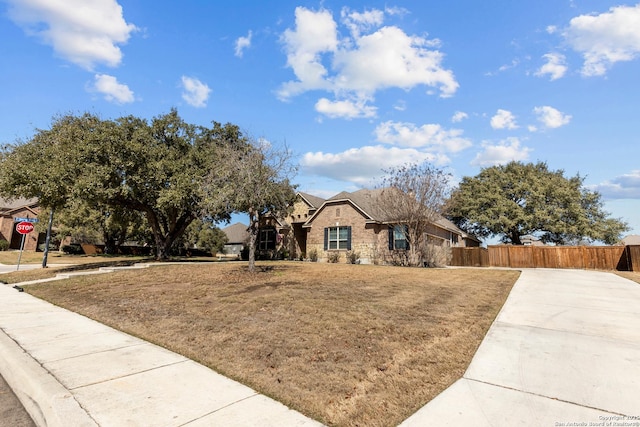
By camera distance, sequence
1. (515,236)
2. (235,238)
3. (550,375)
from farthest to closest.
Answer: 1. (235,238)
2. (515,236)
3. (550,375)

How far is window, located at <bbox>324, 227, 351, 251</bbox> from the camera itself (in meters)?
25.0

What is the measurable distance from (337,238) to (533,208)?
79.7ft

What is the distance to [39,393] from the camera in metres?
3.62

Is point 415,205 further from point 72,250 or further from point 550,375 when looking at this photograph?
point 72,250

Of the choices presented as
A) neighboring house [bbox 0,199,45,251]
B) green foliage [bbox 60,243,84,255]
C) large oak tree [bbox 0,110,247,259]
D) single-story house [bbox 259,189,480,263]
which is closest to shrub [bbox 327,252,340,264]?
single-story house [bbox 259,189,480,263]

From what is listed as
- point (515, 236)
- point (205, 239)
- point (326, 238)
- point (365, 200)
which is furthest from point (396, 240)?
point (205, 239)

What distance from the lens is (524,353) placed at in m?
4.99

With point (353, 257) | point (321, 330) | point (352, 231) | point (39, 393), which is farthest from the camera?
point (352, 231)

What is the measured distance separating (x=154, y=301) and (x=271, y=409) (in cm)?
671

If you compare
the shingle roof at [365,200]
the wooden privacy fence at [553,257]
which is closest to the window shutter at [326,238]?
the shingle roof at [365,200]

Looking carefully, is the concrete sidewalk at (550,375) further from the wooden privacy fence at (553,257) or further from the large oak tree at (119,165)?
the wooden privacy fence at (553,257)

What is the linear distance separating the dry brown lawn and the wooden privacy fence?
14.9 m

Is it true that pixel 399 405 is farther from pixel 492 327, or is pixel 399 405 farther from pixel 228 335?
pixel 492 327

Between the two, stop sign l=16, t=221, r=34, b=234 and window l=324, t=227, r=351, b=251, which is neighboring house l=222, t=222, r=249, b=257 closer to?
window l=324, t=227, r=351, b=251
